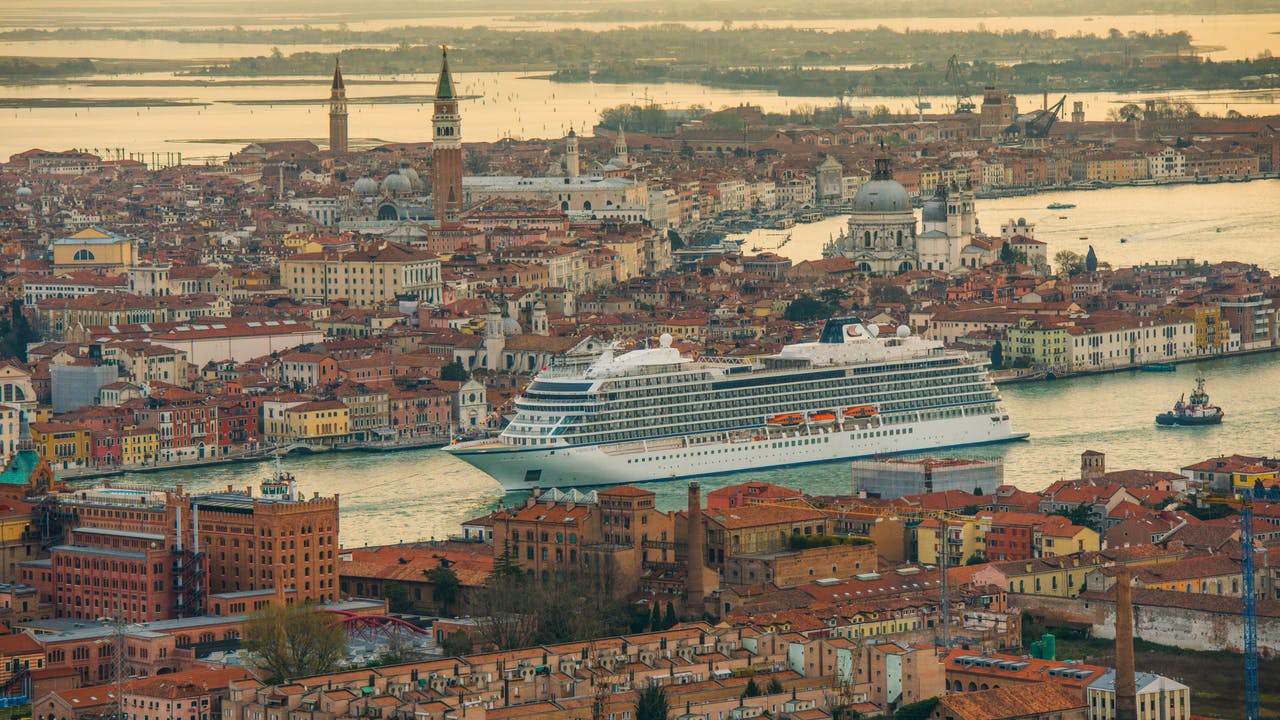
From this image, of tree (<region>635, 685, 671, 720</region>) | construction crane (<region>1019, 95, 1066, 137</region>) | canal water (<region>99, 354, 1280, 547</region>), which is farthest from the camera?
construction crane (<region>1019, 95, 1066, 137</region>)

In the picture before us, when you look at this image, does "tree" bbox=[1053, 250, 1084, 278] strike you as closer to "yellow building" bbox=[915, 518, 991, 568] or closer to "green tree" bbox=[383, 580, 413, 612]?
"yellow building" bbox=[915, 518, 991, 568]

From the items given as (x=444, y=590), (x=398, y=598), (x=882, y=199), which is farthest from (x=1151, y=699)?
(x=882, y=199)

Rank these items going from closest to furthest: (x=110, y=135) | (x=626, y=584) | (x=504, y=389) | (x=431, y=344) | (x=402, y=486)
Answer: (x=626, y=584) → (x=402, y=486) → (x=504, y=389) → (x=431, y=344) → (x=110, y=135)

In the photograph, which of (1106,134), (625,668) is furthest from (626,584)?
(1106,134)

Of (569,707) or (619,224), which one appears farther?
(619,224)

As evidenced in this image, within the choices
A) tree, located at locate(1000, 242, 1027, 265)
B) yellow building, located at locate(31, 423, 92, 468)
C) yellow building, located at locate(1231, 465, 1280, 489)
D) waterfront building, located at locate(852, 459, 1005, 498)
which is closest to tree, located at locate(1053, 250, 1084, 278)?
tree, located at locate(1000, 242, 1027, 265)

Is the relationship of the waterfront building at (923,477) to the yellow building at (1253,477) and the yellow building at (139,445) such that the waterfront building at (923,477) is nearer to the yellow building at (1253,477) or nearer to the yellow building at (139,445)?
the yellow building at (1253,477)

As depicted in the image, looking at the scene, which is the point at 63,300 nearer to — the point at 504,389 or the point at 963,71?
the point at 504,389
